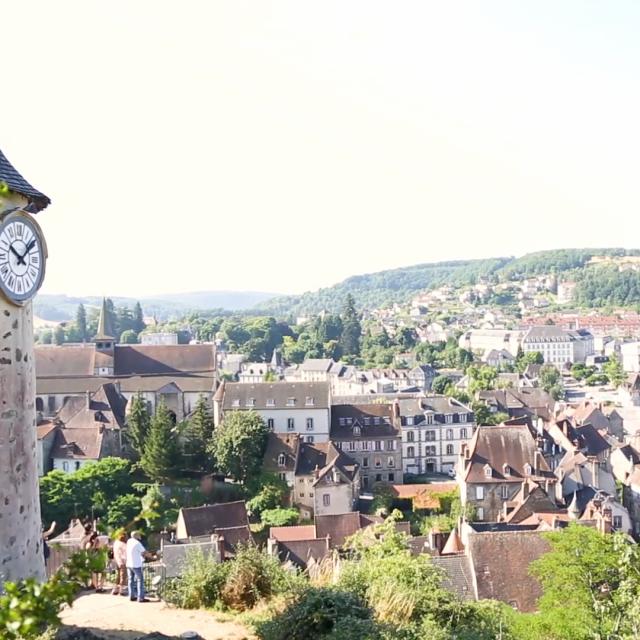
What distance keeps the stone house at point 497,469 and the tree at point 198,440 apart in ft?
47.9

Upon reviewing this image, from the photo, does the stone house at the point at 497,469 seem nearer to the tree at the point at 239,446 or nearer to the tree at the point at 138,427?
the tree at the point at 239,446

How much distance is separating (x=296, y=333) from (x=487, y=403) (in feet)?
243

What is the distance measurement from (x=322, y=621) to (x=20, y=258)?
545 centimetres

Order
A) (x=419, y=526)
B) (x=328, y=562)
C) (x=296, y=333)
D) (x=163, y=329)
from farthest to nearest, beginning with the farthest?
(x=163, y=329), (x=296, y=333), (x=419, y=526), (x=328, y=562)

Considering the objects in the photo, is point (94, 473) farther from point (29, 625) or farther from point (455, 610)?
point (29, 625)

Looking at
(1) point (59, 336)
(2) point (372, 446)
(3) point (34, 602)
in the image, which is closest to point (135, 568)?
(3) point (34, 602)

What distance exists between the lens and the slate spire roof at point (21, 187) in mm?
9234

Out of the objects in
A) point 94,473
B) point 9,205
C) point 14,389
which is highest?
point 9,205

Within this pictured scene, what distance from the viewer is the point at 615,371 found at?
11238cm

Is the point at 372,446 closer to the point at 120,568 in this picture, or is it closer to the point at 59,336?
the point at 120,568

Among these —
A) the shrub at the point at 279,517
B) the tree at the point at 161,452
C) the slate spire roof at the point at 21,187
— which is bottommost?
the shrub at the point at 279,517

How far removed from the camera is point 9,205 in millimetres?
8922

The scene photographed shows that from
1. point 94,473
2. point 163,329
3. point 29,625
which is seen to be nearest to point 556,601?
point 29,625

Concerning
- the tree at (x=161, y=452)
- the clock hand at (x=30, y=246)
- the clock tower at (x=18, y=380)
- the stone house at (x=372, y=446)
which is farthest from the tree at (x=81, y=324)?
the clock hand at (x=30, y=246)
